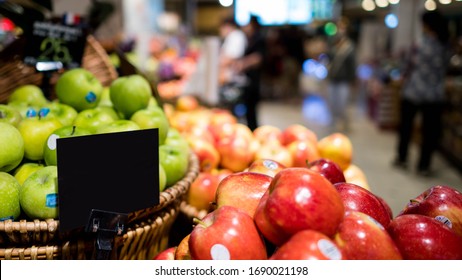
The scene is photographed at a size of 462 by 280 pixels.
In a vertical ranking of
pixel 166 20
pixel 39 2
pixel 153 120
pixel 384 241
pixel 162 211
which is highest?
pixel 166 20

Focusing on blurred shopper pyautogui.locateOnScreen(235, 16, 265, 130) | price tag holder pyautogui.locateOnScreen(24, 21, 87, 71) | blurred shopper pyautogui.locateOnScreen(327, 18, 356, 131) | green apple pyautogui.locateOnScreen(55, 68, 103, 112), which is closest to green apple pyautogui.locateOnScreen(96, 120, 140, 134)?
green apple pyautogui.locateOnScreen(55, 68, 103, 112)

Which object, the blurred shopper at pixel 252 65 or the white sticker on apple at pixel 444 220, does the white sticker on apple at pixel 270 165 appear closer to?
Answer: the white sticker on apple at pixel 444 220

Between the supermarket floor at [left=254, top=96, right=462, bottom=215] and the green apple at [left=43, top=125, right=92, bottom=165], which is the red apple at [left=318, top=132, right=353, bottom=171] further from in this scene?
the supermarket floor at [left=254, top=96, right=462, bottom=215]

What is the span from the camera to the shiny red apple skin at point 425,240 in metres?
0.92

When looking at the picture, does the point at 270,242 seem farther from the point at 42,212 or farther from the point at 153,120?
the point at 153,120

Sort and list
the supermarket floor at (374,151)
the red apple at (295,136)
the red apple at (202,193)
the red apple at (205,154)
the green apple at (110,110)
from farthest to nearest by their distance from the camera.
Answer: the supermarket floor at (374,151)
the red apple at (295,136)
the red apple at (205,154)
the red apple at (202,193)
the green apple at (110,110)

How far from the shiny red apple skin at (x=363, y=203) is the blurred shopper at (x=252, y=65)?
4.37 m

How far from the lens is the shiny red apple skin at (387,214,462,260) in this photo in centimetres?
92

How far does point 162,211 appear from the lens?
1443mm

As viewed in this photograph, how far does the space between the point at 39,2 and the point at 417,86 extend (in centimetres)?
405

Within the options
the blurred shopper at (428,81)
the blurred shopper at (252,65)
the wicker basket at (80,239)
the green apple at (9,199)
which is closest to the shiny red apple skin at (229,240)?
the wicker basket at (80,239)

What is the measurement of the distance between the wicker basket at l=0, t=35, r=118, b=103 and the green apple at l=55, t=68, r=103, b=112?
0.38 m

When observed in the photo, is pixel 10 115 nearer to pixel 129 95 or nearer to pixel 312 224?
pixel 129 95
